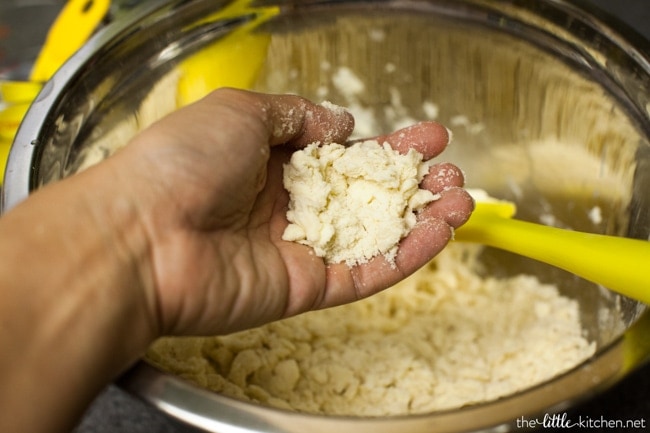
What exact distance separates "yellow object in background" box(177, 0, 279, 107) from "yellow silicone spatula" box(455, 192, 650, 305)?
1.48 ft

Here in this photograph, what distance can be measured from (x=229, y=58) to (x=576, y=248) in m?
0.63

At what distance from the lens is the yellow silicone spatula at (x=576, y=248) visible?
740 millimetres

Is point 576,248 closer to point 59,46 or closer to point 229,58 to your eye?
point 229,58

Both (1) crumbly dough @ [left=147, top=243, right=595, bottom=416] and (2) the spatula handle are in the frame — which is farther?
(1) crumbly dough @ [left=147, top=243, right=595, bottom=416]

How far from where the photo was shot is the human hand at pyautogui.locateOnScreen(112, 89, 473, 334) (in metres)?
0.64

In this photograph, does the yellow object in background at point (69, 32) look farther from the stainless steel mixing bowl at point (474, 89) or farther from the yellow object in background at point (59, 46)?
the stainless steel mixing bowl at point (474, 89)

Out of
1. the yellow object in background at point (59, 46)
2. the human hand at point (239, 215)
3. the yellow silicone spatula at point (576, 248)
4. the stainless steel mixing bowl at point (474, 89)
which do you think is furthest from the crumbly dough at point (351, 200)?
the yellow object in background at point (59, 46)

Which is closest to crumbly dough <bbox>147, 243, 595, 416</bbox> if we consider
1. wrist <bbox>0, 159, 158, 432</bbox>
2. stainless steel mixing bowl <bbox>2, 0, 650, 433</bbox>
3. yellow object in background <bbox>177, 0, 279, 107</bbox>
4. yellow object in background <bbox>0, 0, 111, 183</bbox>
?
stainless steel mixing bowl <bbox>2, 0, 650, 433</bbox>

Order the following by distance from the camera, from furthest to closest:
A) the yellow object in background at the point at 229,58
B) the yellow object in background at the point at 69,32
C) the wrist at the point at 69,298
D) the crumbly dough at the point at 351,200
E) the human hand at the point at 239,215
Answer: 1. the yellow object in background at the point at 69,32
2. the yellow object in background at the point at 229,58
3. the crumbly dough at the point at 351,200
4. the human hand at the point at 239,215
5. the wrist at the point at 69,298

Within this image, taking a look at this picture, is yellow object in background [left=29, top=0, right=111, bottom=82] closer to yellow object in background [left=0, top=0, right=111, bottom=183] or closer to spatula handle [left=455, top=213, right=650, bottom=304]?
yellow object in background [left=0, top=0, right=111, bottom=183]

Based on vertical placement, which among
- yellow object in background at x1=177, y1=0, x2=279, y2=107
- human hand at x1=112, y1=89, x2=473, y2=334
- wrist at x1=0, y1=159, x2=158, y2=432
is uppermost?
yellow object in background at x1=177, y1=0, x2=279, y2=107

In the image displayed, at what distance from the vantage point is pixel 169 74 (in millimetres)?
1013

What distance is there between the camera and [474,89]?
3.58 ft

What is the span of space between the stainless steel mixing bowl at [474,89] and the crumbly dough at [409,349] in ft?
0.19
